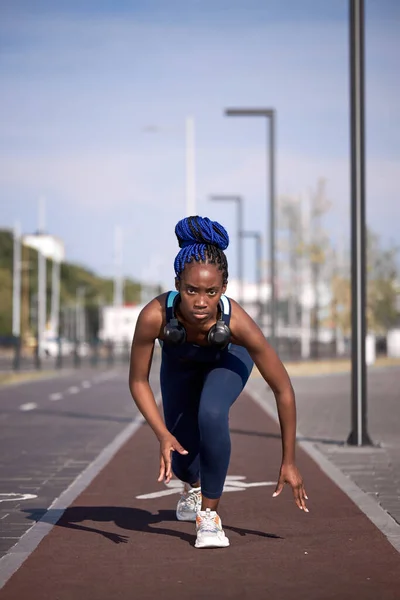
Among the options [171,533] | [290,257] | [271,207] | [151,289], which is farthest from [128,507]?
[151,289]

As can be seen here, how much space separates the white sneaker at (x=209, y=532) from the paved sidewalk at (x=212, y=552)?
6cm

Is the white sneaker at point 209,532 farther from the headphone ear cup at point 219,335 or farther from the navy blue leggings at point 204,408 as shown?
the headphone ear cup at point 219,335

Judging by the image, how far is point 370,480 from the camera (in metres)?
10.3

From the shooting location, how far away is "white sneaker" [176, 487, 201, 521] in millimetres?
7746

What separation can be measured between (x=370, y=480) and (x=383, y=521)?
2336mm

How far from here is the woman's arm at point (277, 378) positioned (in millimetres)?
6715

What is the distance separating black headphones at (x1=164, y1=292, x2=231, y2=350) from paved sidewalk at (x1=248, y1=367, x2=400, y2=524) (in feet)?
7.00

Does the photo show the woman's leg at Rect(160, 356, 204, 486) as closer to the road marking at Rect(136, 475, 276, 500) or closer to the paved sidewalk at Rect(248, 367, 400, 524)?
the paved sidewalk at Rect(248, 367, 400, 524)

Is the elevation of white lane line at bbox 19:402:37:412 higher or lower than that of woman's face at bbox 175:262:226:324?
lower

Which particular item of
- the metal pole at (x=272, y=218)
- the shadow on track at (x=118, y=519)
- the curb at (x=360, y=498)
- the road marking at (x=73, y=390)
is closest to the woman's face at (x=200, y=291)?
the shadow on track at (x=118, y=519)

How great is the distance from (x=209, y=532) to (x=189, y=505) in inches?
40.7

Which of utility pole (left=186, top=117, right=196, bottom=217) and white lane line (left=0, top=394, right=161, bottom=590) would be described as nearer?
white lane line (left=0, top=394, right=161, bottom=590)

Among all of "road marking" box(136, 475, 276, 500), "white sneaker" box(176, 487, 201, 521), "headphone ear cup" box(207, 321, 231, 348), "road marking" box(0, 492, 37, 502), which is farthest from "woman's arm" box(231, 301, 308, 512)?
"road marking" box(0, 492, 37, 502)

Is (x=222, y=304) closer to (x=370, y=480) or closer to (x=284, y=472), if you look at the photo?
(x=284, y=472)
